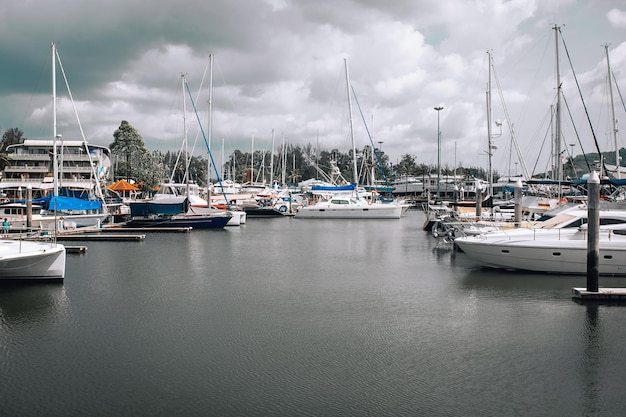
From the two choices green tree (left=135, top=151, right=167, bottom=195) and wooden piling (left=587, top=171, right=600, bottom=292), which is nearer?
wooden piling (left=587, top=171, right=600, bottom=292)

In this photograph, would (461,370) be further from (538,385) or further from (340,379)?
(340,379)

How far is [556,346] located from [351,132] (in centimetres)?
4884

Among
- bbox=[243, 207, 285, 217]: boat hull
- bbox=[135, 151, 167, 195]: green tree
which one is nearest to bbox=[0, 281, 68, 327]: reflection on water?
bbox=[243, 207, 285, 217]: boat hull

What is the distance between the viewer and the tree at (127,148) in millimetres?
93438

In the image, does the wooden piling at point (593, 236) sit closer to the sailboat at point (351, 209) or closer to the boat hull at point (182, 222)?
the boat hull at point (182, 222)

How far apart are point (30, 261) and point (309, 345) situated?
11989 millimetres

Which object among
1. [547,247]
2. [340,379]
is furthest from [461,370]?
[547,247]

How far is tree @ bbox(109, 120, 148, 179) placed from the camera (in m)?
93.4

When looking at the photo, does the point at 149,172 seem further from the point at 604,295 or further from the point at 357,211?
the point at 604,295

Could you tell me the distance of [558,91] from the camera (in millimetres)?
37375

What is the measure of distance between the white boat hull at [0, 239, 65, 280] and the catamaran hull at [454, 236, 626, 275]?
16.4 m

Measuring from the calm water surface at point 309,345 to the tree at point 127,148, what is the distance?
7362 centimetres

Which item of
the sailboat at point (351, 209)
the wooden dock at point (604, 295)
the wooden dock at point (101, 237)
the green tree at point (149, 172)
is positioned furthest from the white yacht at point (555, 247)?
the green tree at point (149, 172)

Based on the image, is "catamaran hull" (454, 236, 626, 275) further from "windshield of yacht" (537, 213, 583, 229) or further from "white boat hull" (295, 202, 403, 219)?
"white boat hull" (295, 202, 403, 219)
